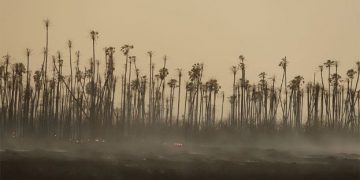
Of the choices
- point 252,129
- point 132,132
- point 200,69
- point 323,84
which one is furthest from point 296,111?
point 132,132

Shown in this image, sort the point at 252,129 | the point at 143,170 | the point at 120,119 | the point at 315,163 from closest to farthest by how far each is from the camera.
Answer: the point at 143,170
the point at 315,163
the point at 120,119
the point at 252,129

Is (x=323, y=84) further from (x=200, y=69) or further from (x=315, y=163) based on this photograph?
(x=315, y=163)

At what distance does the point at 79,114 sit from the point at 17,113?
7054mm

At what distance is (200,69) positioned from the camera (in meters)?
70.0

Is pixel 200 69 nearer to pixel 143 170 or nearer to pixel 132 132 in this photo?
pixel 132 132

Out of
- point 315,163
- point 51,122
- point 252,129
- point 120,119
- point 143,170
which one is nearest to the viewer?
point 143,170

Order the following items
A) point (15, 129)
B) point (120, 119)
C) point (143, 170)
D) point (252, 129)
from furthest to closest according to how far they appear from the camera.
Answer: point (252, 129), point (120, 119), point (15, 129), point (143, 170)

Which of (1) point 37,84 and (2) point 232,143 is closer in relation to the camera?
(2) point 232,143

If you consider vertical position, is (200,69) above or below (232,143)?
above

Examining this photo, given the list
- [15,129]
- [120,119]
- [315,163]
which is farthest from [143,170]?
[120,119]

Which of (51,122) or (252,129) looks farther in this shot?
(252,129)

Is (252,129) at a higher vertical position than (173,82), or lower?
lower

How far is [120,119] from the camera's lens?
209 ft

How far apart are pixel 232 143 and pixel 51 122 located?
20456mm
